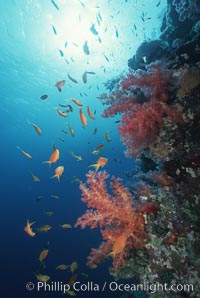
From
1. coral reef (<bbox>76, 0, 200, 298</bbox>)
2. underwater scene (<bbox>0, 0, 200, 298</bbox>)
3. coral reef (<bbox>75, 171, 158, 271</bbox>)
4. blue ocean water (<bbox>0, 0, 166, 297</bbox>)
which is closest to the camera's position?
coral reef (<bbox>76, 0, 200, 298</bbox>)

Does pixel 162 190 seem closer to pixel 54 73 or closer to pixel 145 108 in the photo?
pixel 145 108

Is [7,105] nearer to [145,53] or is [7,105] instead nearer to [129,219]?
[145,53]

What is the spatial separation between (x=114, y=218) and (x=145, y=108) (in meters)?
1.97

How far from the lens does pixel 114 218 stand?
13.3 feet

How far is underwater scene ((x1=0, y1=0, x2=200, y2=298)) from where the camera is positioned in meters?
3.52

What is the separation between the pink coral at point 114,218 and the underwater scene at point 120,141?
0.02 metres

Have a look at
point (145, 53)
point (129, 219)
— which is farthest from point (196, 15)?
point (129, 219)

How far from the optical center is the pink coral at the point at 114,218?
3.76 meters

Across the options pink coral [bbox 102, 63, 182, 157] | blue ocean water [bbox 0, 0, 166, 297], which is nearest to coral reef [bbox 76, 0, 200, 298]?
pink coral [bbox 102, 63, 182, 157]

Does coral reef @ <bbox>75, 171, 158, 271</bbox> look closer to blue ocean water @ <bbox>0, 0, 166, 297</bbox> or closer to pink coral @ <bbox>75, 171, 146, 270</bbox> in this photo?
pink coral @ <bbox>75, 171, 146, 270</bbox>

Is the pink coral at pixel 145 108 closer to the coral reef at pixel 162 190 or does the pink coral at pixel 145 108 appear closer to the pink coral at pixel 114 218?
the coral reef at pixel 162 190

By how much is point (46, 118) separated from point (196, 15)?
46.2m

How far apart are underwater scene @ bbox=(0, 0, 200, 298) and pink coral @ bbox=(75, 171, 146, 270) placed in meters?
0.02

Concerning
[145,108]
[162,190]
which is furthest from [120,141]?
[162,190]
